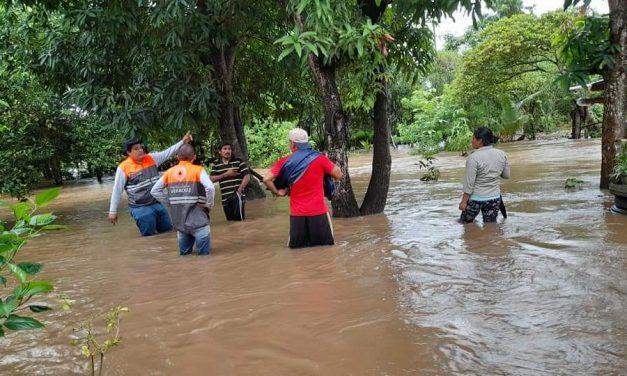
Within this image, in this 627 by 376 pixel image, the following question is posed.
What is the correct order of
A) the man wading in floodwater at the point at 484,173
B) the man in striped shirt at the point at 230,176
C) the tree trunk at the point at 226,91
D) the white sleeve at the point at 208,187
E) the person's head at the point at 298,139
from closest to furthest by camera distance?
1. the person's head at the point at 298,139
2. the white sleeve at the point at 208,187
3. the man wading in floodwater at the point at 484,173
4. the man in striped shirt at the point at 230,176
5. the tree trunk at the point at 226,91

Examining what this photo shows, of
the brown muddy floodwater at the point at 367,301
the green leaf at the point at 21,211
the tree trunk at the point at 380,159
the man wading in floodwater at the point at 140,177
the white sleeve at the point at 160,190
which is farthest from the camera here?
the tree trunk at the point at 380,159

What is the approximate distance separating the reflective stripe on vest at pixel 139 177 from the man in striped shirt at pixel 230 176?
3.69 feet

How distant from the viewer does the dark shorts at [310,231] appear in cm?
643

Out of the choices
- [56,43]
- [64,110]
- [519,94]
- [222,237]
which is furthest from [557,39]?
[519,94]

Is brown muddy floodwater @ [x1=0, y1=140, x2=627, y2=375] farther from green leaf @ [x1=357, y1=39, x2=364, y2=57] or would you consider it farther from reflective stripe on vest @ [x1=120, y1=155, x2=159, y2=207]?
green leaf @ [x1=357, y1=39, x2=364, y2=57]

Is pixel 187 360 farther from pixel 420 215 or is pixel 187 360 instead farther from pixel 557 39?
pixel 557 39

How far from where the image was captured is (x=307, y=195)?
20.4 feet

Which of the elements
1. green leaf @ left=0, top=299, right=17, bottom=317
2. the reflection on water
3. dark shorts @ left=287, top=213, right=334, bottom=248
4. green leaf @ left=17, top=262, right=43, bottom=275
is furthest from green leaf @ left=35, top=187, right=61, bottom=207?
dark shorts @ left=287, top=213, right=334, bottom=248

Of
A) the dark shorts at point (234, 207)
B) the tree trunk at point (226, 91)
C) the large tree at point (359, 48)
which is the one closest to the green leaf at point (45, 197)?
the large tree at point (359, 48)

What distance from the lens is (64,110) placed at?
52.2 ft

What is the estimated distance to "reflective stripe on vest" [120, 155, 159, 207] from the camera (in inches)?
320

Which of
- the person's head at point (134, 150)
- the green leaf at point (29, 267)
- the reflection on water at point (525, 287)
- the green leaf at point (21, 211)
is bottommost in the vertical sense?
the reflection on water at point (525, 287)

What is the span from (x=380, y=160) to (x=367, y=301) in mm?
4958

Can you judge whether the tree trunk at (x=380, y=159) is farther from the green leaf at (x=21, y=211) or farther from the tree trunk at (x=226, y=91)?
the green leaf at (x=21, y=211)
